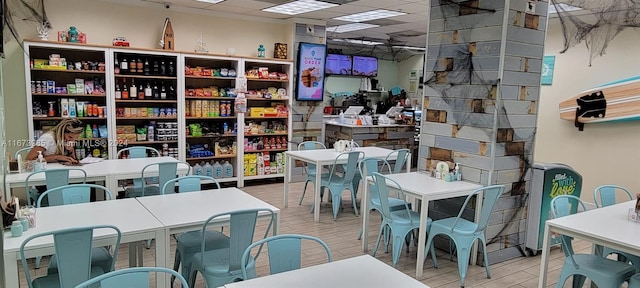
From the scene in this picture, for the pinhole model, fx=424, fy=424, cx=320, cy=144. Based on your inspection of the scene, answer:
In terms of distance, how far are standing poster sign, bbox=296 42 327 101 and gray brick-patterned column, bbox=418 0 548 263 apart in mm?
3089

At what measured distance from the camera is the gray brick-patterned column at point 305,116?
7086 mm

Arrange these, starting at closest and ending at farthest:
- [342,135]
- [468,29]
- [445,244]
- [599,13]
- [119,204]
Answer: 1. [119,204]
2. [468,29]
3. [445,244]
4. [599,13]
5. [342,135]

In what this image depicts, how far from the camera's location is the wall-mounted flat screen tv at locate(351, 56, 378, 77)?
1135cm

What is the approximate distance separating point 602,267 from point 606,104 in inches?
145

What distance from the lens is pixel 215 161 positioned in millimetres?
6820

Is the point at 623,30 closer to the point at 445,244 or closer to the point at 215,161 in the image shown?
the point at 445,244

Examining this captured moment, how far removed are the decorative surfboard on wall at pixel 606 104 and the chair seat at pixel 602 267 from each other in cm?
337

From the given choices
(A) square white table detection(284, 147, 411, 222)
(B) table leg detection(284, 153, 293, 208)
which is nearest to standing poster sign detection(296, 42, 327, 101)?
(A) square white table detection(284, 147, 411, 222)

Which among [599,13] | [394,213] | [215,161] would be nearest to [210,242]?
[394,213]

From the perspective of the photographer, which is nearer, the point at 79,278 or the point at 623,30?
the point at 79,278

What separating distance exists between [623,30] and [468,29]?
2.86 m

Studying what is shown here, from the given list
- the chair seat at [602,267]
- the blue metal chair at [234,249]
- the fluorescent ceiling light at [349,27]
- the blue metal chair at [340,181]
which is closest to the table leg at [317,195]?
the blue metal chair at [340,181]

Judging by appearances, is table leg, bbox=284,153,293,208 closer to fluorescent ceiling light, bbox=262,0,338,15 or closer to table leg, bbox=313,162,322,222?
table leg, bbox=313,162,322,222

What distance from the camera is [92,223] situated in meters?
2.57
